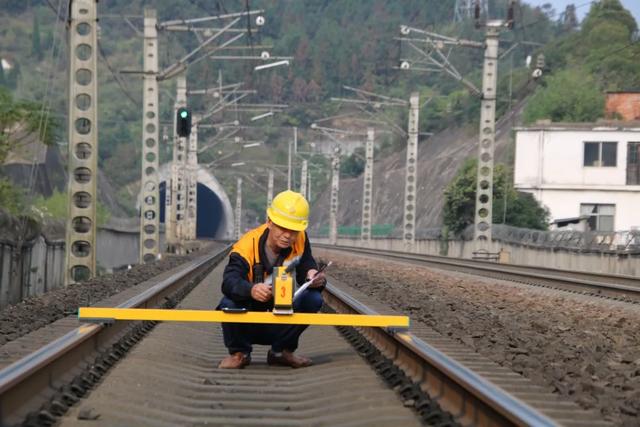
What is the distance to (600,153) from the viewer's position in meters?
73.6

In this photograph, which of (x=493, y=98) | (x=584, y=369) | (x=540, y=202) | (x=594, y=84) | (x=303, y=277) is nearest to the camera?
(x=584, y=369)

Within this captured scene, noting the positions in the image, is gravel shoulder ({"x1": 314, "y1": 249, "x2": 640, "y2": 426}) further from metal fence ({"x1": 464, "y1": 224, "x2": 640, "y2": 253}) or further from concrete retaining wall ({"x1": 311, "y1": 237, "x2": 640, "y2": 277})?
metal fence ({"x1": 464, "y1": 224, "x2": 640, "y2": 253})

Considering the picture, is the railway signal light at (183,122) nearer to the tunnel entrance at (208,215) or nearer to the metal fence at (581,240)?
the metal fence at (581,240)

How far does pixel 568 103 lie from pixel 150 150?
6789cm

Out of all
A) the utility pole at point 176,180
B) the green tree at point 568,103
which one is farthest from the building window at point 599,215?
the green tree at point 568,103

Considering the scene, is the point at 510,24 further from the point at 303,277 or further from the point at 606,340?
the point at 303,277

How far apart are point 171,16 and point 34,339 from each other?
19231 cm

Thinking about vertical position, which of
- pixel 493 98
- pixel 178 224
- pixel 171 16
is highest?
pixel 171 16

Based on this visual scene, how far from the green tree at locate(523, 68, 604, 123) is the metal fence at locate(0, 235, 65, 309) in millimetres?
72540

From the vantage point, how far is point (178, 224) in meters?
60.7

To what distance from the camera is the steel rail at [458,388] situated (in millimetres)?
6023

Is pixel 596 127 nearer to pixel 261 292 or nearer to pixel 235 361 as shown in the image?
pixel 235 361

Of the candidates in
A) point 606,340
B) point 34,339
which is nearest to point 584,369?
point 606,340

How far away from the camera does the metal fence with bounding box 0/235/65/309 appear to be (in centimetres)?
2619
